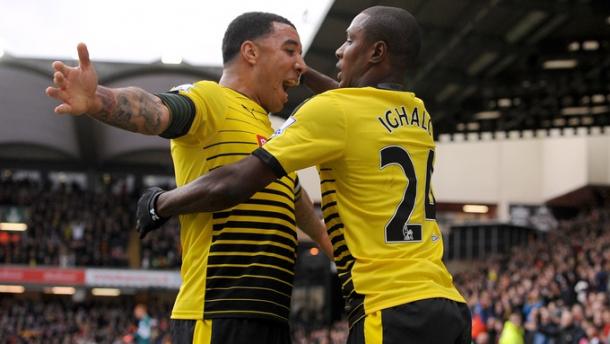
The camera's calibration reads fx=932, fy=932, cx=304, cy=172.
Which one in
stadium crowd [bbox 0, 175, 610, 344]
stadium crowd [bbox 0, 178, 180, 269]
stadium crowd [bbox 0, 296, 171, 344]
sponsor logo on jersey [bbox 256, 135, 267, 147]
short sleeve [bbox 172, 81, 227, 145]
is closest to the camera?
short sleeve [bbox 172, 81, 227, 145]

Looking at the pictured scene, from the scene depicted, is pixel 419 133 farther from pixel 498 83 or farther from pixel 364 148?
pixel 498 83

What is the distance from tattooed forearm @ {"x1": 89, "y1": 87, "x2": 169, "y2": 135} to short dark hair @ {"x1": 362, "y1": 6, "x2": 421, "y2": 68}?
93cm

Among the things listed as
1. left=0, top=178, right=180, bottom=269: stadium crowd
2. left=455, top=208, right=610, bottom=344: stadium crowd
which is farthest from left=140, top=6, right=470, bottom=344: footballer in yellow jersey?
left=0, top=178, right=180, bottom=269: stadium crowd

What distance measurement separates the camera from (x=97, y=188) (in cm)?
4719

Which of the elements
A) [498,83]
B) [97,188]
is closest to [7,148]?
[97,188]

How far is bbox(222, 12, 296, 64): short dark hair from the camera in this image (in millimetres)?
4625

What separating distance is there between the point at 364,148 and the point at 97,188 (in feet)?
147

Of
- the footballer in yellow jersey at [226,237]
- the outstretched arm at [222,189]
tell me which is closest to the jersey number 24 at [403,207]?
the outstretched arm at [222,189]

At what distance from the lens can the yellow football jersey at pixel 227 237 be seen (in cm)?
417

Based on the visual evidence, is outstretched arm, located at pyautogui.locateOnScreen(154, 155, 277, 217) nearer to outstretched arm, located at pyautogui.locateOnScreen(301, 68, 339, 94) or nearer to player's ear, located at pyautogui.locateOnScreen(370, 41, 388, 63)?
player's ear, located at pyautogui.locateOnScreen(370, 41, 388, 63)

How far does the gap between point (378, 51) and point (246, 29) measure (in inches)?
39.2

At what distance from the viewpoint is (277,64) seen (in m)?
4.63

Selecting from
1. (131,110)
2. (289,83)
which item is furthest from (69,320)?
(131,110)

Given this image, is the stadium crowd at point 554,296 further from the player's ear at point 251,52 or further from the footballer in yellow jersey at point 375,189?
the footballer in yellow jersey at point 375,189
